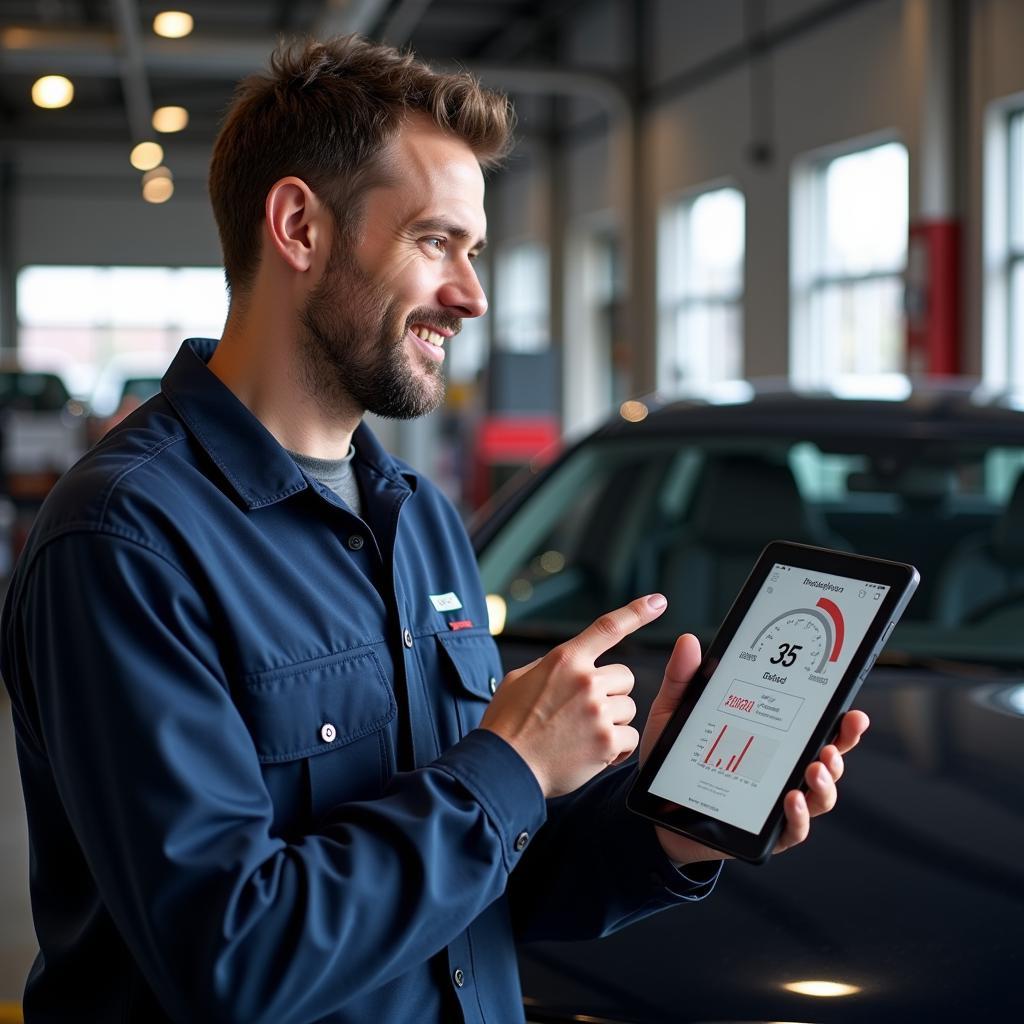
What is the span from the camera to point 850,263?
10172 millimetres

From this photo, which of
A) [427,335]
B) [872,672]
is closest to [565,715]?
[427,335]

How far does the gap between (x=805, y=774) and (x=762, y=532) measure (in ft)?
5.79

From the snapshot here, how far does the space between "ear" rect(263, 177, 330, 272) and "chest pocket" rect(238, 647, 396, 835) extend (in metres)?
0.33

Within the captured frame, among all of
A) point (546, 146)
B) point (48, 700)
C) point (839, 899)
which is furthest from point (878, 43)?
point (48, 700)

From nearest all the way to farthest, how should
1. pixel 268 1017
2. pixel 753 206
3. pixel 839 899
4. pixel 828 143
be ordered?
1. pixel 268 1017
2. pixel 839 899
3. pixel 828 143
4. pixel 753 206

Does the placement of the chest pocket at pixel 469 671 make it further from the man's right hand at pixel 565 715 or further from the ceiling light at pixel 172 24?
the ceiling light at pixel 172 24

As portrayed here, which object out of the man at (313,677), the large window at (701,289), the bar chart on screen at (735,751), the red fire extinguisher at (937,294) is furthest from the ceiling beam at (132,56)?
the bar chart on screen at (735,751)

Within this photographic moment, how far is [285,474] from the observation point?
121 cm

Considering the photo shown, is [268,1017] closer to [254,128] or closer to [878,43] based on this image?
[254,128]

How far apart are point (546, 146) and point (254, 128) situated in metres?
14.9

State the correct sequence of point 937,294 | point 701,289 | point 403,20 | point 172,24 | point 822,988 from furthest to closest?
point 403,20, point 701,289, point 172,24, point 937,294, point 822,988

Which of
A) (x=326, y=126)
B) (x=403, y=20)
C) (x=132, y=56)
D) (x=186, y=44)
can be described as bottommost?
(x=326, y=126)

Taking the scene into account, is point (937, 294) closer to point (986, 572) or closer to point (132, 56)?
point (132, 56)

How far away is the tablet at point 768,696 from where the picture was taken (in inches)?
47.5
